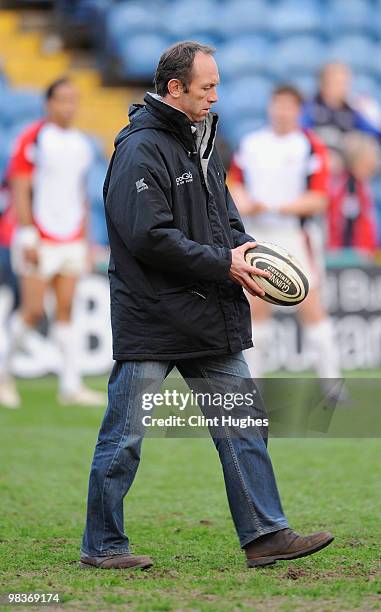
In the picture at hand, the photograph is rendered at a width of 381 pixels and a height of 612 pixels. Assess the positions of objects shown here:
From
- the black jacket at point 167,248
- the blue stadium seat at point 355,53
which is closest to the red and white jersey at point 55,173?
the black jacket at point 167,248

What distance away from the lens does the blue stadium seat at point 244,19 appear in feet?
52.6

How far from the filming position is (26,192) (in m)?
9.87

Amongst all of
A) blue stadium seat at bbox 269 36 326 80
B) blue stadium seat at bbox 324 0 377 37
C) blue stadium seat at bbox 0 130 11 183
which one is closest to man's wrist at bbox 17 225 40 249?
blue stadium seat at bbox 0 130 11 183

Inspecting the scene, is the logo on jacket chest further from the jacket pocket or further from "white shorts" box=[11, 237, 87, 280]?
"white shorts" box=[11, 237, 87, 280]

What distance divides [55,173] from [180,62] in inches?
218

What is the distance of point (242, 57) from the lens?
15781 mm

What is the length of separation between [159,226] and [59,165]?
5665 mm

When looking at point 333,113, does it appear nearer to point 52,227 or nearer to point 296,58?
point 296,58

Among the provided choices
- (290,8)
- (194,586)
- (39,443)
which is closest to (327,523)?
(194,586)

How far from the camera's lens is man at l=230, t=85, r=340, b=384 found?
964 cm

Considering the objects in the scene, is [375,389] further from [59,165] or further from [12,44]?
[12,44]

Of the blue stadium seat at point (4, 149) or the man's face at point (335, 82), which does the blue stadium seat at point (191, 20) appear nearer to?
the man's face at point (335, 82)

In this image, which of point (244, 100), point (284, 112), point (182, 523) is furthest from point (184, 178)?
point (244, 100)

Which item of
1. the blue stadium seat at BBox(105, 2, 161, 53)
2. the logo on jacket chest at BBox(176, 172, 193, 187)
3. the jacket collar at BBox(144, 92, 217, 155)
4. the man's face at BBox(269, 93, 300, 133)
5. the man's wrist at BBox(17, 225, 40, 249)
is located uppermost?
the blue stadium seat at BBox(105, 2, 161, 53)
